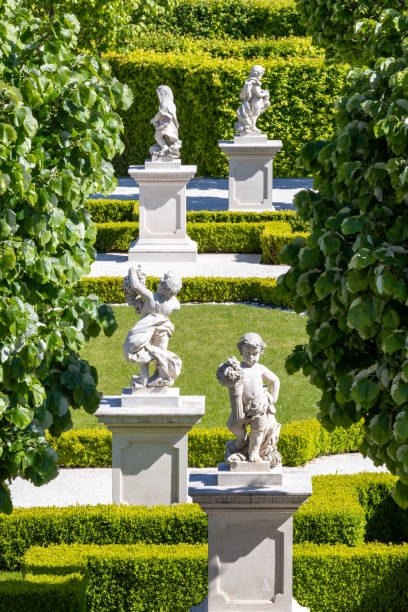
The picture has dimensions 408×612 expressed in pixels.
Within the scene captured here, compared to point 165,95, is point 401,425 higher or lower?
higher

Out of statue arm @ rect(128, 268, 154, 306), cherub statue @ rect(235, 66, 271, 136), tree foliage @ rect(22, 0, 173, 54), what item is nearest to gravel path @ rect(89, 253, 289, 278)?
cherub statue @ rect(235, 66, 271, 136)

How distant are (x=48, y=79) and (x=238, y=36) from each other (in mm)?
28319

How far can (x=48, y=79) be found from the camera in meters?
7.40

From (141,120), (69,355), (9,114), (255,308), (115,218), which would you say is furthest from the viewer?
(141,120)

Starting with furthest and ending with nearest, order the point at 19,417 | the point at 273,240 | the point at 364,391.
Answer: the point at 273,240 < the point at 19,417 < the point at 364,391

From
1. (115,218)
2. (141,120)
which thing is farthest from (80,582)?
(141,120)

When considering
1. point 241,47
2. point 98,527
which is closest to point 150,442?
point 98,527

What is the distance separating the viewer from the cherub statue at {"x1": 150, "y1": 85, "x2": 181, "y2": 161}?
20.7m

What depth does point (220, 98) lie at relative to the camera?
29.8 metres

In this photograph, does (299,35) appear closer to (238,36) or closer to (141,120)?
(238,36)

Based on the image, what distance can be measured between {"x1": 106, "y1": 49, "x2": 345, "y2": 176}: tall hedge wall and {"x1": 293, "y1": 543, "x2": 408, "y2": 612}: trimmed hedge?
802 inches

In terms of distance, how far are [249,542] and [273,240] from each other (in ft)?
37.6

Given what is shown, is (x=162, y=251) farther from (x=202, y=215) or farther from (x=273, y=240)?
(x=202, y=215)

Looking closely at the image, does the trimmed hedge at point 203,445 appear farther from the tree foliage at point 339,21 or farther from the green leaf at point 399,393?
the tree foliage at point 339,21
